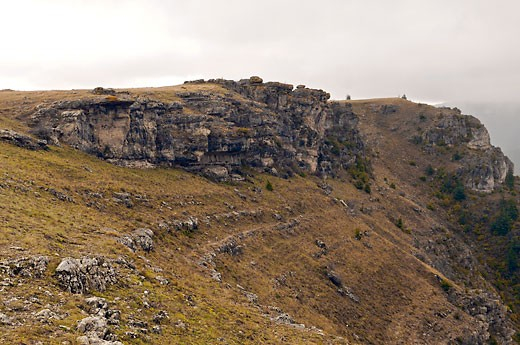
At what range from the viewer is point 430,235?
11012 cm

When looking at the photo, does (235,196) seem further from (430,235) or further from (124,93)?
(430,235)

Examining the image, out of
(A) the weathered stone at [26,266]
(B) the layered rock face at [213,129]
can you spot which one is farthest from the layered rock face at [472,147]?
(A) the weathered stone at [26,266]

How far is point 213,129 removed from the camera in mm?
84062

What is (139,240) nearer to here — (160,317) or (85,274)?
(85,274)

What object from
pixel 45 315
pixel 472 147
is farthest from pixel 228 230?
pixel 472 147

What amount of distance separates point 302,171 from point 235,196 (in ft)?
116

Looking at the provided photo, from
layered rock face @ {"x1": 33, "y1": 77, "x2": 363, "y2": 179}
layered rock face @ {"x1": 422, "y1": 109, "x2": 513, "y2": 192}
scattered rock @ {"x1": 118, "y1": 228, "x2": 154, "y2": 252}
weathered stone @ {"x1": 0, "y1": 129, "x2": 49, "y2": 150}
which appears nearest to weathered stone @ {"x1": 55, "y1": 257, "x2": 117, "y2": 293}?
scattered rock @ {"x1": 118, "y1": 228, "x2": 154, "y2": 252}

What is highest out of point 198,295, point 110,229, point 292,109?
point 292,109

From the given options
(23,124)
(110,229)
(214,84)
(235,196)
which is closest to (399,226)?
(235,196)

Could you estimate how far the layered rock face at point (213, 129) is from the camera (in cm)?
6612

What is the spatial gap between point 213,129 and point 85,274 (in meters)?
59.6

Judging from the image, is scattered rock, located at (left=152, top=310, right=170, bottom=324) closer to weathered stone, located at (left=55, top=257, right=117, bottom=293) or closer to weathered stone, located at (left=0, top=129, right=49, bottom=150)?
weathered stone, located at (left=55, top=257, right=117, bottom=293)

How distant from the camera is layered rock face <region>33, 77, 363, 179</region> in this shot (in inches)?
2603

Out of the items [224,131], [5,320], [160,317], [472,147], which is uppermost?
[224,131]
